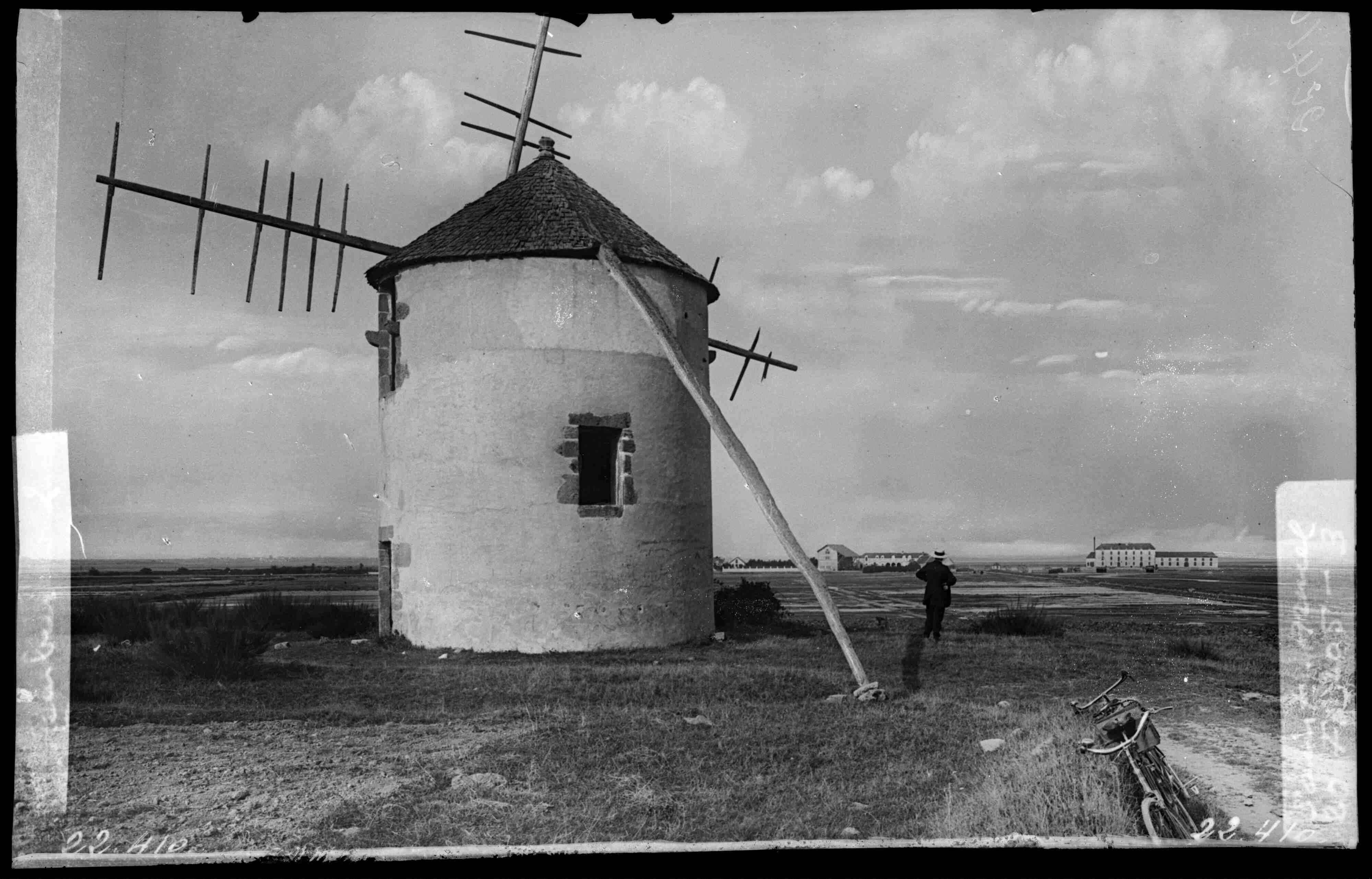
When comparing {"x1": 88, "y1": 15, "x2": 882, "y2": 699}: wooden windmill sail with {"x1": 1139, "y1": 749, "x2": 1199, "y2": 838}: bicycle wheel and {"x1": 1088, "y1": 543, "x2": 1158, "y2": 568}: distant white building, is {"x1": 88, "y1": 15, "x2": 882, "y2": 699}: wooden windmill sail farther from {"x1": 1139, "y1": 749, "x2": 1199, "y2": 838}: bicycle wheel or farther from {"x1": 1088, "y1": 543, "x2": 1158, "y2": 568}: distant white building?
{"x1": 1088, "y1": 543, "x2": 1158, "y2": 568}: distant white building

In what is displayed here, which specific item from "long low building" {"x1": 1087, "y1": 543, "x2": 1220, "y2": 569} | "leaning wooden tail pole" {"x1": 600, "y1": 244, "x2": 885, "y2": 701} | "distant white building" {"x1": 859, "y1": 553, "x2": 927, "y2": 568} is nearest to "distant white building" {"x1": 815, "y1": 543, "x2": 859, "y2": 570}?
"distant white building" {"x1": 859, "y1": 553, "x2": 927, "y2": 568}

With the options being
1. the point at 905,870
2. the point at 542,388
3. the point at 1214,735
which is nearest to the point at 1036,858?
the point at 905,870

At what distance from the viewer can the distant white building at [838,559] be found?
40.3 meters

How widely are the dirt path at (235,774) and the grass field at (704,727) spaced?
5 centimetres

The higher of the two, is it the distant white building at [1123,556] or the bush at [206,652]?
the distant white building at [1123,556]

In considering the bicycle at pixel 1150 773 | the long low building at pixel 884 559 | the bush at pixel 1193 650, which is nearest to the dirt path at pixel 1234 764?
the bicycle at pixel 1150 773

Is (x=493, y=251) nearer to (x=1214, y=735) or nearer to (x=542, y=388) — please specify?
(x=542, y=388)

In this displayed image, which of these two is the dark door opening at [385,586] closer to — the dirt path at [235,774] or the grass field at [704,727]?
the grass field at [704,727]

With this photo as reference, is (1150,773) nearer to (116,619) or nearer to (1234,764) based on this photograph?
(1234,764)

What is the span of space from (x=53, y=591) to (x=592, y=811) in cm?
375

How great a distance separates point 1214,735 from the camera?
7.97 meters

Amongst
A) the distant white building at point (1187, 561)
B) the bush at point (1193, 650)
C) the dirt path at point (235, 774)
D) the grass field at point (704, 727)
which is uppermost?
the distant white building at point (1187, 561)

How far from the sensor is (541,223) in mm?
12523

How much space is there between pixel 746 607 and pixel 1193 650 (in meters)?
6.83
